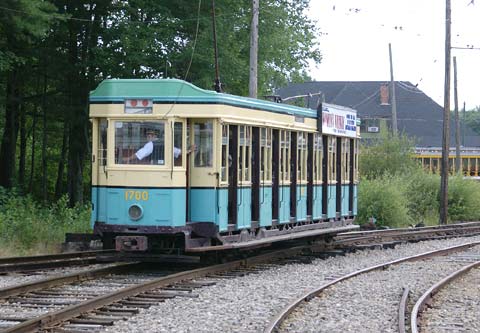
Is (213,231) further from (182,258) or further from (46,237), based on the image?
(46,237)

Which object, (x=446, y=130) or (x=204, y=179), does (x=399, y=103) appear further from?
(x=204, y=179)

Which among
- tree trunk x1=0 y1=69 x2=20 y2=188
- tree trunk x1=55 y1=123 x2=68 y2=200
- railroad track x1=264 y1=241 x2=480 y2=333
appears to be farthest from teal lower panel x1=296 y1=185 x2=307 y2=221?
tree trunk x1=55 y1=123 x2=68 y2=200

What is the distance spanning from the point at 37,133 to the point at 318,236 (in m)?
21.7

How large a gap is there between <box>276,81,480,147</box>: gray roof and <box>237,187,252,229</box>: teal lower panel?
208ft

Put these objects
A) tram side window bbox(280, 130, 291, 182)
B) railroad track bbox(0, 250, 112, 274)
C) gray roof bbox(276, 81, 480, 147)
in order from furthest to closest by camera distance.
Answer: gray roof bbox(276, 81, 480, 147)
tram side window bbox(280, 130, 291, 182)
railroad track bbox(0, 250, 112, 274)

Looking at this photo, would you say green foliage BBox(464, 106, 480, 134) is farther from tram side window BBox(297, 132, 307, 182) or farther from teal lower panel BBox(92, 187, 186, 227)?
teal lower panel BBox(92, 187, 186, 227)

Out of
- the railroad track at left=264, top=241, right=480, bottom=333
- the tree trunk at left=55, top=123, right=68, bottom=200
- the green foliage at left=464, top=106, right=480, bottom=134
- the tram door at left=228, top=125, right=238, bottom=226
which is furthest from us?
the green foliage at left=464, top=106, right=480, bottom=134

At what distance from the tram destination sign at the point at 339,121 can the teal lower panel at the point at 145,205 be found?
5.52 meters

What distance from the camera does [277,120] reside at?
55.4ft

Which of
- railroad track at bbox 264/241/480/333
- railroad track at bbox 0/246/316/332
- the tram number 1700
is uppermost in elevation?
the tram number 1700

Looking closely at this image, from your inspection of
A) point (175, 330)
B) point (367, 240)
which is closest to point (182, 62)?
point (367, 240)

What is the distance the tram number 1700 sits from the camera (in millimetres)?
14448

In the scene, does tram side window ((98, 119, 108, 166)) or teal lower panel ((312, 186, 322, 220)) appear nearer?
tram side window ((98, 119, 108, 166))

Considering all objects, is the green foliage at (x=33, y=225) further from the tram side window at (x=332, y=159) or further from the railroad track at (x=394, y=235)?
the railroad track at (x=394, y=235)
